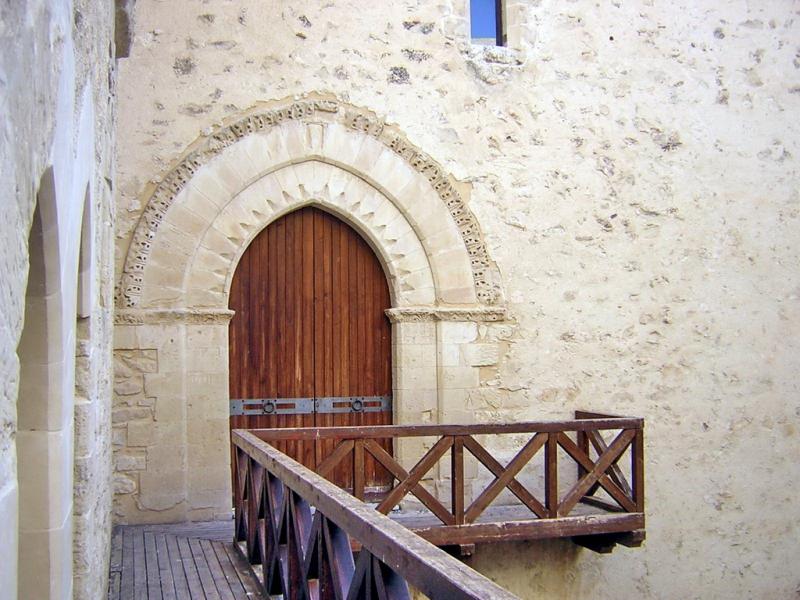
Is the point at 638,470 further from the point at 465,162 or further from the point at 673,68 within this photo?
the point at 673,68

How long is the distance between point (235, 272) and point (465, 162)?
202cm

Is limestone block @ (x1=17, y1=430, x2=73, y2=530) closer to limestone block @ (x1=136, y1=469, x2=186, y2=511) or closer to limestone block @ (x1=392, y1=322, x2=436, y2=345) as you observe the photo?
limestone block @ (x1=136, y1=469, x2=186, y2=511)

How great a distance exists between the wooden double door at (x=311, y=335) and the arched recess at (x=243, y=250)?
164 millimetres

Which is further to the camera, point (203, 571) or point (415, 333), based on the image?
point (415, 333)

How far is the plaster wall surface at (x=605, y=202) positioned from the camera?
6.82m

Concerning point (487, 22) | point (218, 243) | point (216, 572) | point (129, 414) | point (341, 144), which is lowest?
point (216, 572)

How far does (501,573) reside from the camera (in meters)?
→ 6.67

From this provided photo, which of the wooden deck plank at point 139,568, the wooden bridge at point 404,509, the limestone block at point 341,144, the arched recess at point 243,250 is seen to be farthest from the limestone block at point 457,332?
the wooden deck plank at point 139,568

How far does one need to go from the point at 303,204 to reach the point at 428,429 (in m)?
2.09

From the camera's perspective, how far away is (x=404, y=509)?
690cm

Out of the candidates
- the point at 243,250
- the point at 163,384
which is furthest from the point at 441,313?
the point at 163,384

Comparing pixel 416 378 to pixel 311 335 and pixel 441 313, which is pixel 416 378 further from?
pixel 311 335

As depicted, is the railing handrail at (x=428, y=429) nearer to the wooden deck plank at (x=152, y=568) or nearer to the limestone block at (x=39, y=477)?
the wooden deck plank at (x=152, y=568)

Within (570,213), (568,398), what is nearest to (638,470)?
(568,398)
